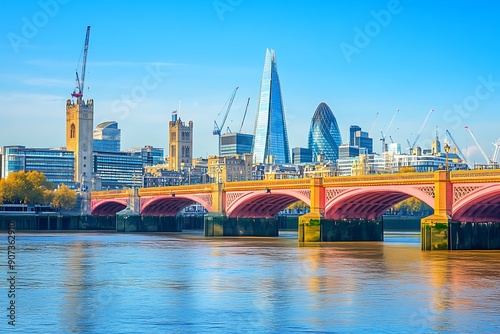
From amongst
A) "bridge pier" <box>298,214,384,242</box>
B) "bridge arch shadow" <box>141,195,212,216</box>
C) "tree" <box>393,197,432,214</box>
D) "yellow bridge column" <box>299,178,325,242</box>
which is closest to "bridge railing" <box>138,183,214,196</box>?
"bridge arch shadow" <box>141,195,212,216</box>

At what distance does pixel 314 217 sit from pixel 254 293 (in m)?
54.0

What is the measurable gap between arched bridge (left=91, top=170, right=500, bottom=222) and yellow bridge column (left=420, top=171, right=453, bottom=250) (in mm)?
88

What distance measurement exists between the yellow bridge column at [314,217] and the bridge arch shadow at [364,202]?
94 cm

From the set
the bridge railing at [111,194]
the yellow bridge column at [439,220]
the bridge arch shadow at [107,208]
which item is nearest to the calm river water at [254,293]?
the yellow bridge column at [439,220]

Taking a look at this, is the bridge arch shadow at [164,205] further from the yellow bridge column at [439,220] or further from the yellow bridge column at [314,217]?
the yellow bridge column at [439,220]

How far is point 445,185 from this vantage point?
8088 centimetres

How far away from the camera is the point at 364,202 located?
100125 millimetres

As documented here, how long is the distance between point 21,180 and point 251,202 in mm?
63041

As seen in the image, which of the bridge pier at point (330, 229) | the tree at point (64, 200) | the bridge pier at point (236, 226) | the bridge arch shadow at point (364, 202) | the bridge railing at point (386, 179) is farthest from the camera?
the tree at point (64, 200)

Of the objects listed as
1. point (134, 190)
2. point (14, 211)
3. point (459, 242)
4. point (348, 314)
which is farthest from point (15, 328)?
point (14, 211)

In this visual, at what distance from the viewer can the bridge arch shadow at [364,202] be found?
90881mm

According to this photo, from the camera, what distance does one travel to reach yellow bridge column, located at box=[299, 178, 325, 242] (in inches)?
3859

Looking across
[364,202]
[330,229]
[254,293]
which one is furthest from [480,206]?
[254,293]

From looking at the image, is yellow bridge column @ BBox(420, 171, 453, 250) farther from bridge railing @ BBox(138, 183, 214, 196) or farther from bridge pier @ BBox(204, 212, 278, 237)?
bridge railing @ BBox(138, 183, 214, 196)
